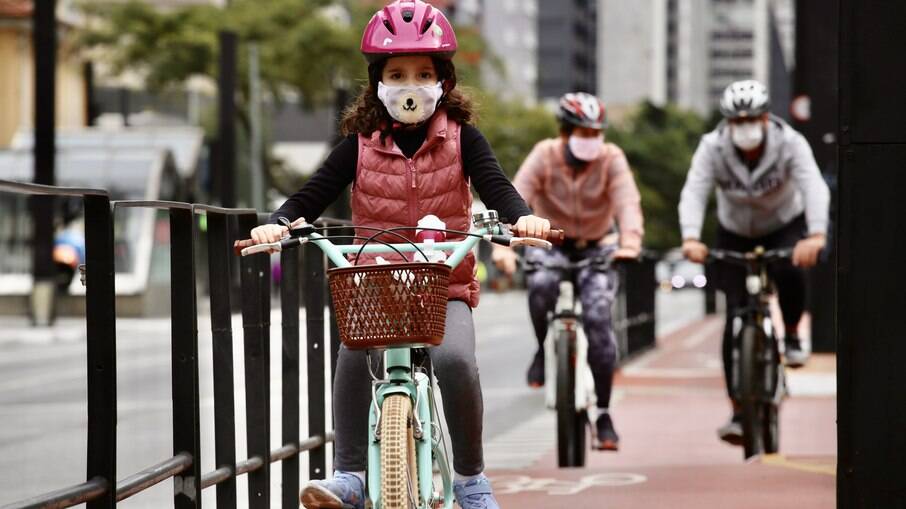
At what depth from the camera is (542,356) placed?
9.87 metres

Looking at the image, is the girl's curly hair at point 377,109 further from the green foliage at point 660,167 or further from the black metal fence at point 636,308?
the green foliage at point 660,167

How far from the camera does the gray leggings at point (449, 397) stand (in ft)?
17.0

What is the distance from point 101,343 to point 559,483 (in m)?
4.29

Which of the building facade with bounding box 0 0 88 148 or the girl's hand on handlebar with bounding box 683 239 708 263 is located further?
the building facade with bounding box 0 0 88 148

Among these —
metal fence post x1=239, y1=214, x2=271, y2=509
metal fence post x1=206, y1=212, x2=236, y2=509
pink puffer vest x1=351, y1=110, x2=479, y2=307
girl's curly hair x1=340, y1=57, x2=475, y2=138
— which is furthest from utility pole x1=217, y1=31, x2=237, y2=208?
pink puffer vest x1=351, y1=110, x2=479, y2=307

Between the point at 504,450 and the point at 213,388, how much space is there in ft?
17.6

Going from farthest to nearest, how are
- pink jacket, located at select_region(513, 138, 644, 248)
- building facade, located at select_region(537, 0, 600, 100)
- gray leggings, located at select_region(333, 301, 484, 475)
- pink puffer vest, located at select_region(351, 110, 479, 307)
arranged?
building facade, located at select_region(537, 0, 600, 100) → pink jacket, located at select_region(513, 138, 644, 248) → pink puffer vest, located at select_region(351, 110, 479, 307) → gray leggings, located at select_region(333, 301, 484, 475)

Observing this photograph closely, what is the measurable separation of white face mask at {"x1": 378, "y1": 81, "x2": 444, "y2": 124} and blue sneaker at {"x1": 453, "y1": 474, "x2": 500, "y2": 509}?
1.07 meters

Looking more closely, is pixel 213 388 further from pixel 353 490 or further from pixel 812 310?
pixel 812 310

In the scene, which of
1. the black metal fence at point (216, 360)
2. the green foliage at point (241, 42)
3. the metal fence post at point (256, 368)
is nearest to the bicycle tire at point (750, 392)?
the black metal fence at point (216, 360)

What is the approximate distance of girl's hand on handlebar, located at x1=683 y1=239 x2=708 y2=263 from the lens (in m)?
9.48

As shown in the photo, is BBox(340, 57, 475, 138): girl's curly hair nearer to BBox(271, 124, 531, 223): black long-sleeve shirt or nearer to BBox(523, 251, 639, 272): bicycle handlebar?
BBox(271, 124, 531, 223): black long-sleeve shirt

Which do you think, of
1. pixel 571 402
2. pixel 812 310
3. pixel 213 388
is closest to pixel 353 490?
pixel 213 388

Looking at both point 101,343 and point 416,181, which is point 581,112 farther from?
point 101,343
